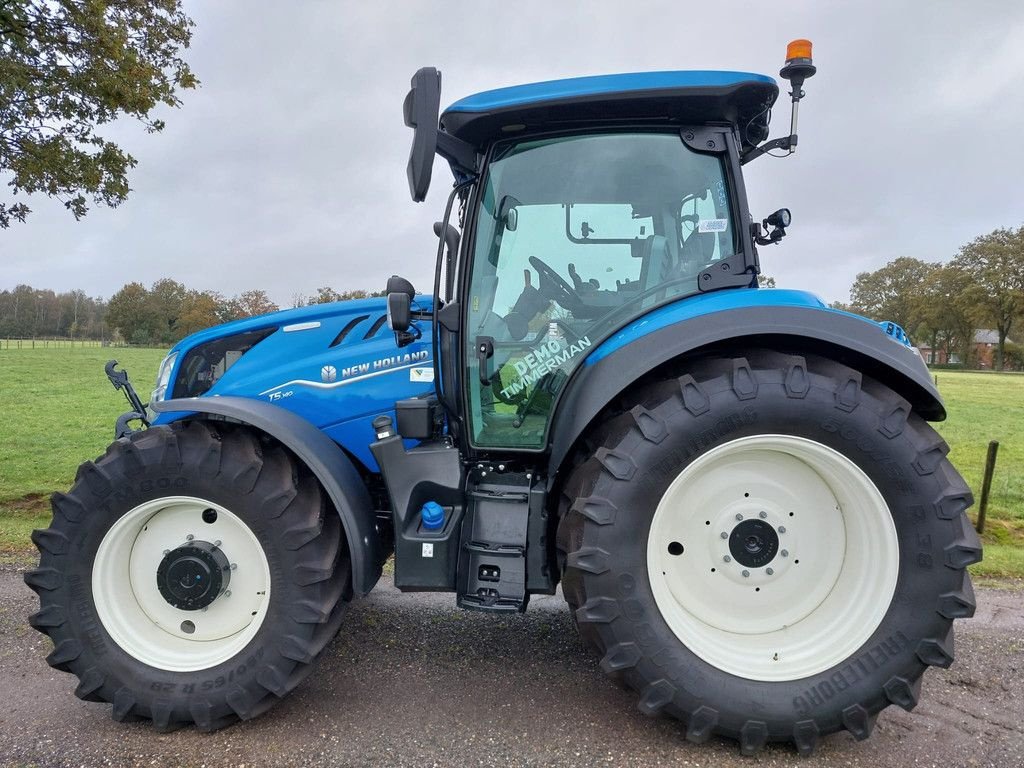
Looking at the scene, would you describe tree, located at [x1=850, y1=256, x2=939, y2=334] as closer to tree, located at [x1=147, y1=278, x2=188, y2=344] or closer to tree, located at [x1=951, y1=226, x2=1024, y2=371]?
tree, located at [x1=951, y1=226, x2=1024, y2=371]

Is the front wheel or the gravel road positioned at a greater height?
the front wheel

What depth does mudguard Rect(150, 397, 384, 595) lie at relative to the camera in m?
2.61

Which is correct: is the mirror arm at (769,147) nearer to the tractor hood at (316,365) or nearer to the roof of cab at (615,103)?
the roof of cab at (615,103)

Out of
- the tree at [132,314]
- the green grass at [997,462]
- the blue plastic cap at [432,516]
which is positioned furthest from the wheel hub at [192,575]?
the tree at [132,314]

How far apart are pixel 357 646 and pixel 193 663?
83 cm

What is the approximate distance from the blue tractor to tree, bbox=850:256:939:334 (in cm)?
5849

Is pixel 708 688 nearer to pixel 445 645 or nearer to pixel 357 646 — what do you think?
pixel 445 645

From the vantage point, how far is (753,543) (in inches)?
99.8

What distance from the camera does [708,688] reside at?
2.36 metres

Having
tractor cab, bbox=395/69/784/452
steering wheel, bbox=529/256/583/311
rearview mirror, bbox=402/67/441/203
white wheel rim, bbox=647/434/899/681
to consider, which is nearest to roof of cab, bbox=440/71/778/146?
tractor cab, bbox=395/69/784/452

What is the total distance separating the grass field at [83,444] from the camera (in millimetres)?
5957

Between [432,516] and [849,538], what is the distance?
1.60m

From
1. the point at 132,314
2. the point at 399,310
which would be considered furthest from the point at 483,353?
the point at 132,314

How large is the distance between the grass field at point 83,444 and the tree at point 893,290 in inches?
1368
